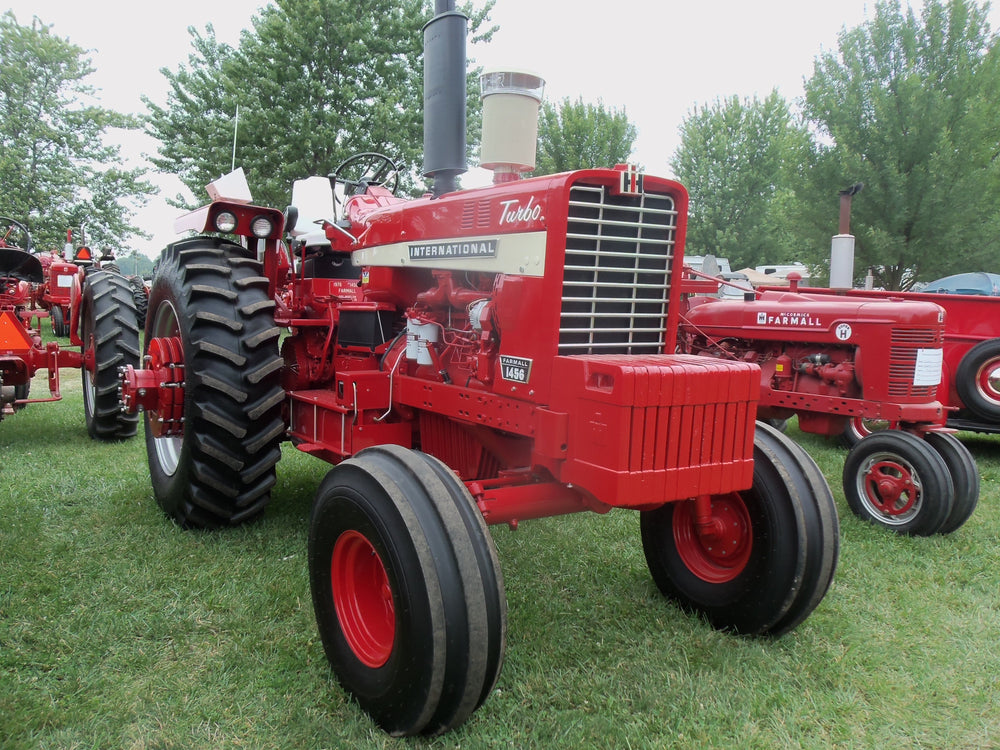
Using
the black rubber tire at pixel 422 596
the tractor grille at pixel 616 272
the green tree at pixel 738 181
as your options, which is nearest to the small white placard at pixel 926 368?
the tractor grille at pixel 616 272

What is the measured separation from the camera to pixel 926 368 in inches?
201

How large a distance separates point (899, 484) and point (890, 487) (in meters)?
0.05

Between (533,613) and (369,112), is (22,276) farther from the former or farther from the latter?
(369,112)

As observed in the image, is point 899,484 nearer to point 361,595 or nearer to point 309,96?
point 361,595

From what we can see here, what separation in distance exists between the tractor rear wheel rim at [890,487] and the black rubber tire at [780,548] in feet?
6.58

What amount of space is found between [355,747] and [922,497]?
3.71 meters

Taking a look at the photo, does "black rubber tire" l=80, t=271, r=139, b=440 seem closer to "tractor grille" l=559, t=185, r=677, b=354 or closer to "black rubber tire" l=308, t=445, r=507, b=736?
"black rubber tire" l=308, t=445, r=507, b=736

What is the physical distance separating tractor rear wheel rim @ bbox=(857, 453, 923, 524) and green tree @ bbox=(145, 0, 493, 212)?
12.2 m

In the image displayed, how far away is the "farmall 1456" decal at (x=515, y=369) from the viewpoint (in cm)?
264

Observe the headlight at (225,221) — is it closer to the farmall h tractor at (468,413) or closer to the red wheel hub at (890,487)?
the farmall h tractor at (468,413)

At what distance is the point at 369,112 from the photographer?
1577cm

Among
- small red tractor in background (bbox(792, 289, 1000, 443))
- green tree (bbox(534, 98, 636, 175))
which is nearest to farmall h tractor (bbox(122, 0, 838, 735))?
small red tractor in background (bbox(792, 289, 1000, 443))

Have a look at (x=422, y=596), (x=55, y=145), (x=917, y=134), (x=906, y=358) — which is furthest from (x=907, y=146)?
(x=55, y=145)

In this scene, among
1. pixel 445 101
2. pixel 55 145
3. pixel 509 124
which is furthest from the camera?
pixel 55 145
